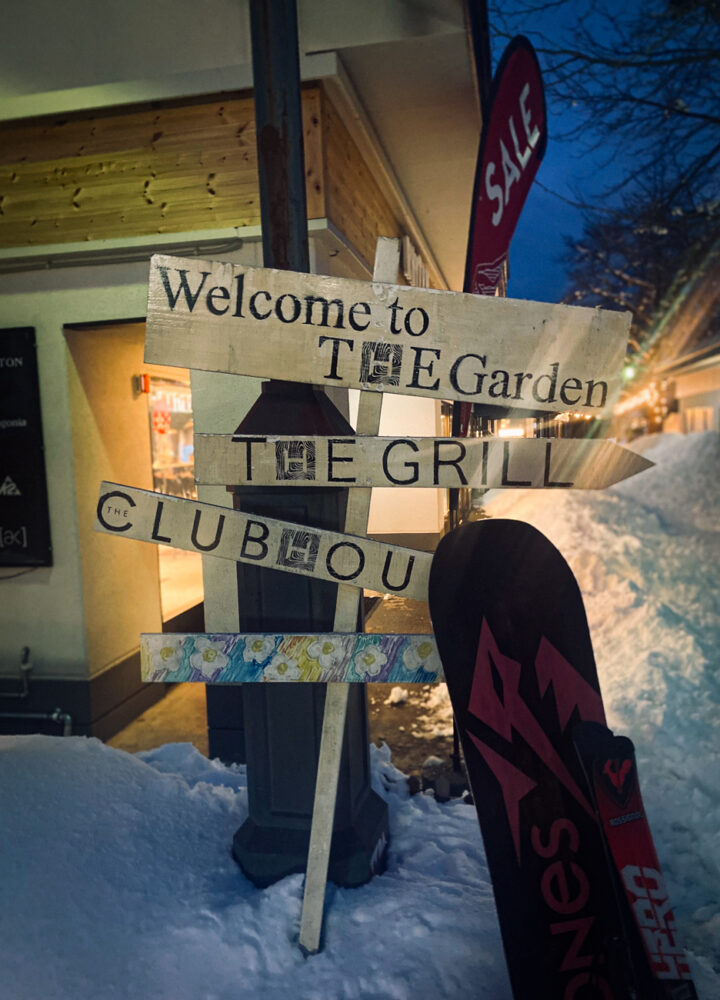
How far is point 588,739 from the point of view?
2.07m

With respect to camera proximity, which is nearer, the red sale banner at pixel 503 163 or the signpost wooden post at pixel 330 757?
the signpost wooden post at pixel 330 757

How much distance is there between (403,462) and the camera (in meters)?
2.33

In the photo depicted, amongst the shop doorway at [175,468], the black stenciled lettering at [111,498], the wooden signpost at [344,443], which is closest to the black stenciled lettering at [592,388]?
the wooden signpost at [344,443]

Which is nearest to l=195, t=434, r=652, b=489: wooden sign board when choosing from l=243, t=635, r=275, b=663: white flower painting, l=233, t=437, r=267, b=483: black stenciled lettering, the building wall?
l=233, t=437, r=267, b=483: black stenciled lettering

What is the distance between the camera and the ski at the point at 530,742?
6.42 ft

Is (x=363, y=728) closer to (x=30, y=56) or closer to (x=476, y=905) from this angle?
(x=476, y=905)

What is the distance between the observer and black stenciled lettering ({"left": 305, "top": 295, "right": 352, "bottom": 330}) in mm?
2240

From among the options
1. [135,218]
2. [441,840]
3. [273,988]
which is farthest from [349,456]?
[135,218]

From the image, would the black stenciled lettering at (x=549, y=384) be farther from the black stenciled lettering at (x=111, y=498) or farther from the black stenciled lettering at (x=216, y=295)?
the black stenciled lettering at (x=111, y=498)

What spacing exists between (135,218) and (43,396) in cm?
151

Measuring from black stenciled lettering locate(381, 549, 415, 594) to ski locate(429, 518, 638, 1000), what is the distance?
104 mm

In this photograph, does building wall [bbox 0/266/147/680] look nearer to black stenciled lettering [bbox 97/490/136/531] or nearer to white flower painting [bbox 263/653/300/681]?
black stenciled lettering [bbox 97/490/136/531]

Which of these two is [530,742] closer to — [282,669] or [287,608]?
[282,669]

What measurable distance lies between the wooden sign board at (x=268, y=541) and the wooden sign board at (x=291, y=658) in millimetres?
224
